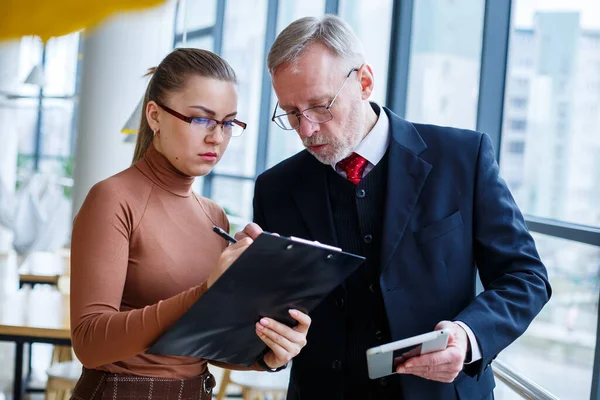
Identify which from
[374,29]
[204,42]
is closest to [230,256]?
[374,29]

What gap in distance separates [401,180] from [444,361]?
0.48 m

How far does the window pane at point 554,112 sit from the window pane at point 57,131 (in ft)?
33.5

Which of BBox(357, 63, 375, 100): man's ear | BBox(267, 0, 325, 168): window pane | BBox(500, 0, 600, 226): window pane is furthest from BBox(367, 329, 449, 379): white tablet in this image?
BBox(267, 0, 325, 168): window pane

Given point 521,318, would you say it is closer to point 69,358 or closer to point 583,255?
point 583,255

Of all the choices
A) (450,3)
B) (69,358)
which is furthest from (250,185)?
(450,3)

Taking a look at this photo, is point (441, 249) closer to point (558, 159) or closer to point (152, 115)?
point (152, 115)

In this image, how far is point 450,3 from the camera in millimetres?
4047

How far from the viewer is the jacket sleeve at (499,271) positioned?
5.28 feet

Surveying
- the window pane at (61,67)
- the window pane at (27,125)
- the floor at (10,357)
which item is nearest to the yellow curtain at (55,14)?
the window pane at (61,67)

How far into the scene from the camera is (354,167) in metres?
1.84

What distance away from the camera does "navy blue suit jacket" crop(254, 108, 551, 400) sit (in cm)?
167

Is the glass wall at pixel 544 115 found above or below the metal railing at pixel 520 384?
above

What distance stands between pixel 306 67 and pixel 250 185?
5114 mm

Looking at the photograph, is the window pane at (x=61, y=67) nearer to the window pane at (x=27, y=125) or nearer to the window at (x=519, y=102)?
the window pane at (x=27, y=125)
